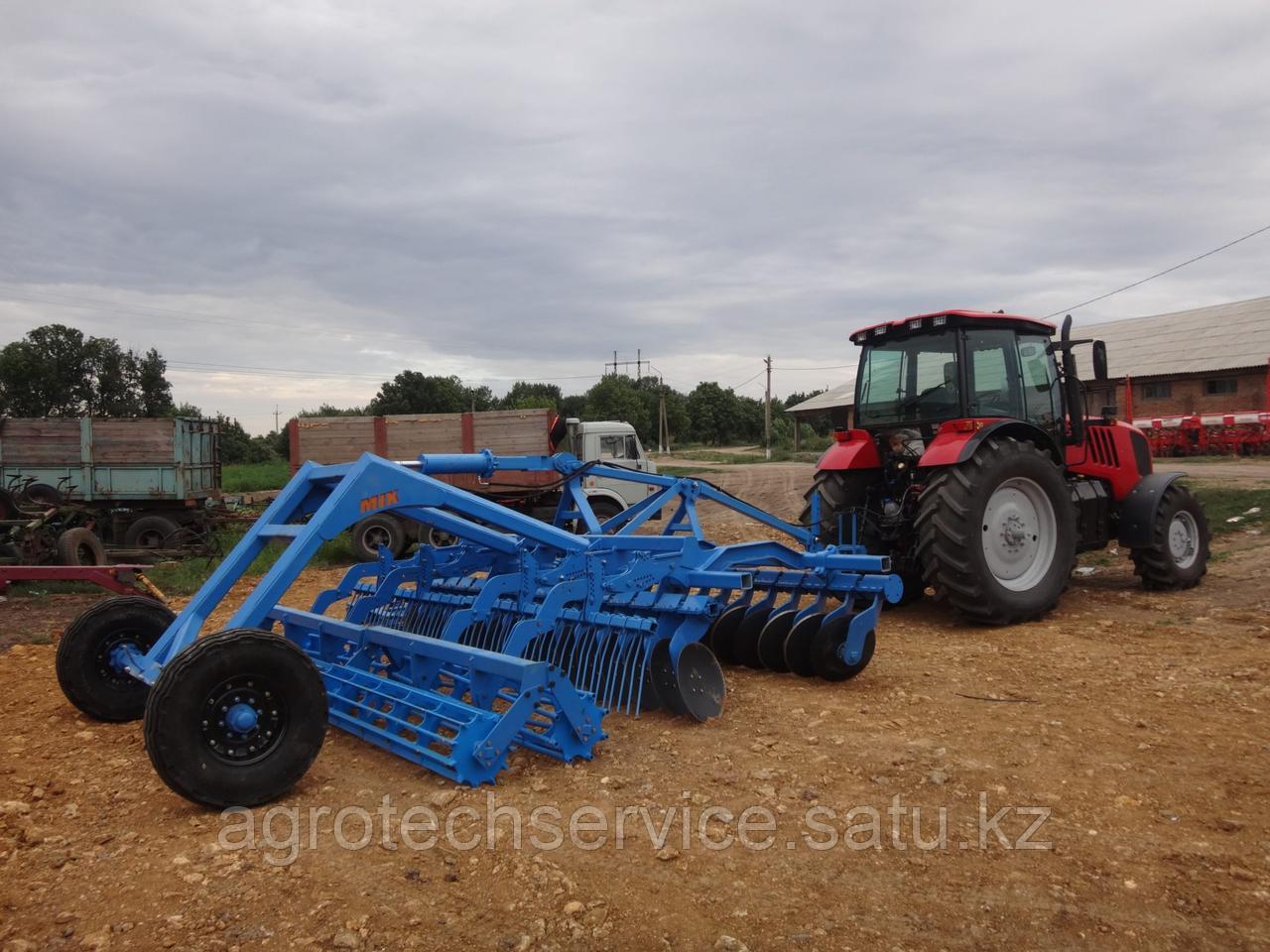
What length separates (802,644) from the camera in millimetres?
4980

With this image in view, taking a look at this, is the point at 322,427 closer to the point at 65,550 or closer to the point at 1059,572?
the point at 65,550

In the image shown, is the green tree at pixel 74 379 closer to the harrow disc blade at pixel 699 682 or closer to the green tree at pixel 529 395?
the green tree at pixel 529 395

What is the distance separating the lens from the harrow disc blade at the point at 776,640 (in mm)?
5094

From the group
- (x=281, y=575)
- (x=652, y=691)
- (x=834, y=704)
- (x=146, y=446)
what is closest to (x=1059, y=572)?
(x=834, y=704)

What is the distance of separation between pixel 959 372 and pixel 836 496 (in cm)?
129

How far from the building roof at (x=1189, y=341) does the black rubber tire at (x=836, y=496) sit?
1631 centimetres

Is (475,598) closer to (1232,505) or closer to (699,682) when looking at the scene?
(699,682)

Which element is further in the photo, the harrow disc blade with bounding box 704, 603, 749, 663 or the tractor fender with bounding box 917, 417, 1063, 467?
the tractor fender with bounding box 917, 417, 1063, 467

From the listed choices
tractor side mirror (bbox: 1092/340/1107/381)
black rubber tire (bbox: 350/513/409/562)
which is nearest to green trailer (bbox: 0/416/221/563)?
black rubber tire (bbox: 350/513/409/562)

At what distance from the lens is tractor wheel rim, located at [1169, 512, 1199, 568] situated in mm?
7383

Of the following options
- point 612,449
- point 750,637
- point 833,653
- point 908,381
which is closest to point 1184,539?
point 908,381

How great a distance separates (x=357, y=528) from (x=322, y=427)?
1.96 meters

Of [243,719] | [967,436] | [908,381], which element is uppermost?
[908,381]

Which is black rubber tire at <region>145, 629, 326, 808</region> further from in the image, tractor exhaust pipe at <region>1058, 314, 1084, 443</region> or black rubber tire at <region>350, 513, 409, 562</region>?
black rubber tire at <region>350, 513, 409, 562</region>
